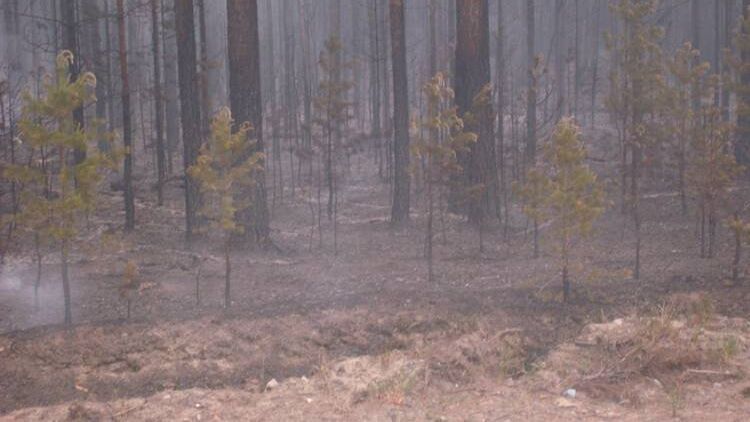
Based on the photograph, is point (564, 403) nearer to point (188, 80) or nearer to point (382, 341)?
point (382, 341)

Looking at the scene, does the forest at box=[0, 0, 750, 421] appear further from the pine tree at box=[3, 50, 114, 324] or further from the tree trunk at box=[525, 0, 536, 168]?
the tree trunk at box=[525, 0, 536, 168]

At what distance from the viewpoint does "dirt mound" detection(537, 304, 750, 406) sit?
7582 mm

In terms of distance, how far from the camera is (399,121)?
15.8 meters

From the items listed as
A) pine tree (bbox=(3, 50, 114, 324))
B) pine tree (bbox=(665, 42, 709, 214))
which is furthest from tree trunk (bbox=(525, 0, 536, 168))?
pine tree (bbox=(3, 50, 114, 324))

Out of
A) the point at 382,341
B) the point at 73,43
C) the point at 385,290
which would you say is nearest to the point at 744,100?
the point at 385,290

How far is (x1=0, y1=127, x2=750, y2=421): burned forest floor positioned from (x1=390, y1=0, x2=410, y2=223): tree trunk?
10.4 ft

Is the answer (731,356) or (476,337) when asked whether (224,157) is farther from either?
(731,356)

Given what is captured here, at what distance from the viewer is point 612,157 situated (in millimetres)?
24281

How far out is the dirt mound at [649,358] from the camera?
24.9ft

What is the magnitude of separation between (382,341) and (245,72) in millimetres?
5715

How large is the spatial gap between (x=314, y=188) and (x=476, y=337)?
14.4 meters

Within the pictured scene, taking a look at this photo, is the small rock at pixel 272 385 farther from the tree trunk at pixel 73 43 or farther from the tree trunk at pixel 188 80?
the tree trunk at pixel 73 43

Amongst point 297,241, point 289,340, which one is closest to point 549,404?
point 289,340

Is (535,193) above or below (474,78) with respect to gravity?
below
